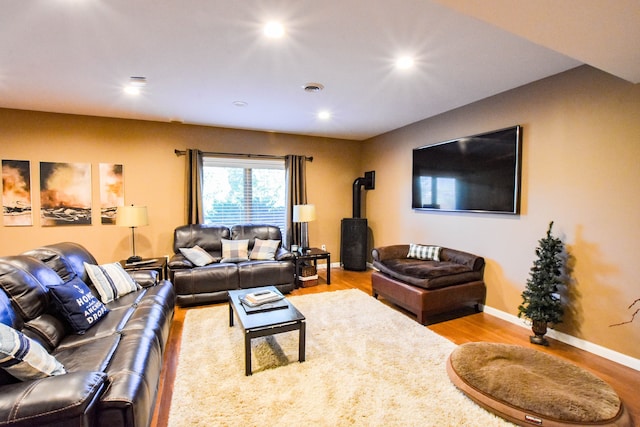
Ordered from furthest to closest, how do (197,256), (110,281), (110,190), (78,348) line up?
(110,190), (197,256), (110,281), (78,348)

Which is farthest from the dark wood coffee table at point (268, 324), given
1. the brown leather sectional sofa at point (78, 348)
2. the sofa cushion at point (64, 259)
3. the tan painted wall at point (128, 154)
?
the tan painted wall at point (128, 154)

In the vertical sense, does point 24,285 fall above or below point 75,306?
above

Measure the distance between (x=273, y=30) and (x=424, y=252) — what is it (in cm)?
331

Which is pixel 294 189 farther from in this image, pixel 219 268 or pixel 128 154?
pixel 128 154

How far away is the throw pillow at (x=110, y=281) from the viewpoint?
2721 millimetres

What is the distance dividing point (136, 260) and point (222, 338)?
195 cm

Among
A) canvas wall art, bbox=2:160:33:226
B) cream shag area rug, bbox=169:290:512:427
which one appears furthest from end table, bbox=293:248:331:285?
canvas wall art, bbox=2:160:33:226

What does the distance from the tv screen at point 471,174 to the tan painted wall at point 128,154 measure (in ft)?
6.96

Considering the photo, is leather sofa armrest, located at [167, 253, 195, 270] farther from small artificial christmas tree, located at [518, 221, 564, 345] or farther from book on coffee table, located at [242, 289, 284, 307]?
small artificial christmas tree, located at [518, 221, 564, 345]

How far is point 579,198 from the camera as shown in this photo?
9.21ft

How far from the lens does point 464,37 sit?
2227 millimetres

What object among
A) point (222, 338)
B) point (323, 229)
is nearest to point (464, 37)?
point (222, 338)

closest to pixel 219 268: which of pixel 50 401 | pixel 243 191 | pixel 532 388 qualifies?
pixel 243 191

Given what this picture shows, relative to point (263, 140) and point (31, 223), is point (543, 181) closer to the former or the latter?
point (263, 140)
